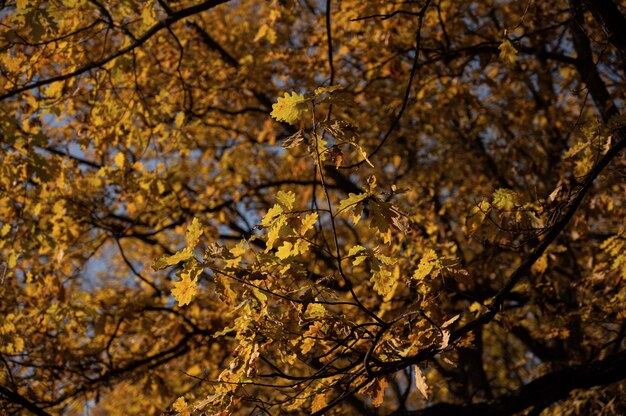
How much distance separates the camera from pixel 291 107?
2.16 metres

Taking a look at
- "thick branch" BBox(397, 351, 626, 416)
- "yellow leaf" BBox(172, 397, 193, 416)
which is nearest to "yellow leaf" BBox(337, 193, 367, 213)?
"yellow leaf" BBox(172, 397, 193, 416)

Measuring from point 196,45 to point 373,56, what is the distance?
2663mm

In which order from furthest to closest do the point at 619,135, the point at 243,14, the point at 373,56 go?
the point at 243,14
the point at 373,56
the point at 619,135

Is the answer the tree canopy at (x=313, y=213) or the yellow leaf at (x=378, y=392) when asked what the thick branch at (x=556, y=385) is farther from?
the yellow leaf at (x=378, y=392)

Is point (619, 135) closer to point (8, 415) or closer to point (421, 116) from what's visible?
point (421, 116)

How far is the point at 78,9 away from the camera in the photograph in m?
4.86

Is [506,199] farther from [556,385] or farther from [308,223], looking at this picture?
[556,385]

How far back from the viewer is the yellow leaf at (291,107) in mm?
2148

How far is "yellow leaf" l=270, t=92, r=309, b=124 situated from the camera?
215 centimetres

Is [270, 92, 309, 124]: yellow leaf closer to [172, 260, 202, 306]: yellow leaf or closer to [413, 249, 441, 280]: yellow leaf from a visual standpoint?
[172, 260, 202, 306]: yellow leaf

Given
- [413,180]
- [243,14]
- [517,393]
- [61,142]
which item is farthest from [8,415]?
[243,14]

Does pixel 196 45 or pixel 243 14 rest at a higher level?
pixel 243 14

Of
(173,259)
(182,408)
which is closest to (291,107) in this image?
(173,259)

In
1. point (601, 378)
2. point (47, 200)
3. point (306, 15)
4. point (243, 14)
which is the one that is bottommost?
point (601, 378)
